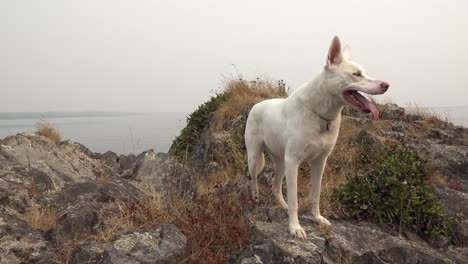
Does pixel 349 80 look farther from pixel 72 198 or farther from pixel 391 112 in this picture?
pixel 391 112

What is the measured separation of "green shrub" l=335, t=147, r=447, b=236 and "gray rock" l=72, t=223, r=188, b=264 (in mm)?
2754

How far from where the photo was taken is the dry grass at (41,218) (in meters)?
5.52

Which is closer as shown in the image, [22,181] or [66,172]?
[22,181]

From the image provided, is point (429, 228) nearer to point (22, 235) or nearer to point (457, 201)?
point (457, 201)

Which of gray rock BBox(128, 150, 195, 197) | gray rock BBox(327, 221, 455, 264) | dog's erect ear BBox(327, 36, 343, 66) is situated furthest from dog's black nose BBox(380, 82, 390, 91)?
gray rock BBox(128, 150, 195, 197)

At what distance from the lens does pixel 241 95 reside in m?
12.4

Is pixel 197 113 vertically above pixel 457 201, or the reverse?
pixel 197 113

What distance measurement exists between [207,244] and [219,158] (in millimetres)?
4672

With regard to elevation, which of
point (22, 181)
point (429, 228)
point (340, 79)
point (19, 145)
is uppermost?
point (340, 79)

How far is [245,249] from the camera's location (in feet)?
16.0

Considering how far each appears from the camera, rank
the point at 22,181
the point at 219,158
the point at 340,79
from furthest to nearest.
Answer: the point at 219,158, the point at 22,181, the point at 340,79

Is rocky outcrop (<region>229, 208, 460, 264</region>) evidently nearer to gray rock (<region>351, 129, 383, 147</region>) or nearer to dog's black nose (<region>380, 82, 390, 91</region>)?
dog's black nose (<region>380, 82, 390, 91</region>)

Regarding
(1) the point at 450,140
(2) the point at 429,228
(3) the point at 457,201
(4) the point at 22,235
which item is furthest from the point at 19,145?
(1) the point at 450,140

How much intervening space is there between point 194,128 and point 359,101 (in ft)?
26.1
